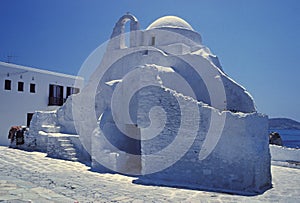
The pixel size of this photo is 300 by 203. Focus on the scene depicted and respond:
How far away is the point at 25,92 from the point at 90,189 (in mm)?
15512

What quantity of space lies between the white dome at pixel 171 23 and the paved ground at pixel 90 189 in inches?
338

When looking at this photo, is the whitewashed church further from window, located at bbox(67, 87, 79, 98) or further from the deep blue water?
the deep blue water

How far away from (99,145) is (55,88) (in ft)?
46.0

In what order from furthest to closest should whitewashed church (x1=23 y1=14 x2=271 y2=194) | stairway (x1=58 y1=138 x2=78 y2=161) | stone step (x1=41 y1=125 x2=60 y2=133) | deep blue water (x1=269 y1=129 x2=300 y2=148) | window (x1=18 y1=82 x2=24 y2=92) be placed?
deep blue water (x1=269 y1=129 x2=300 y2=148) → window (x1=18 y1=82 x2=24 y2=92) → stone step (x1=41 y1=125 x2=60 y2=133) → stairway (x1=58 y1=138 x2=78 y2=161) → whitewashed church (x1=23 y1=14 x2=271 y2=194)

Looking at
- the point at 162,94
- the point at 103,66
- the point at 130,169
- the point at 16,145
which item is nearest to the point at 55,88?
the point at 16,145

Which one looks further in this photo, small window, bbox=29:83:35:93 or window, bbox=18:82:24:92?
small window, bbox=29:83:35:93

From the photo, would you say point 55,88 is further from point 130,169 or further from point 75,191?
point 75,191

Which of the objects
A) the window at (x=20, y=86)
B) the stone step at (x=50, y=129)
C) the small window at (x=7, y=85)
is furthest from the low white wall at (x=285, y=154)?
the small window at (x=7, y=85)

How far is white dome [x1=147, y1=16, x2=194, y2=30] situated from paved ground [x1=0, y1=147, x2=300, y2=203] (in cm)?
859

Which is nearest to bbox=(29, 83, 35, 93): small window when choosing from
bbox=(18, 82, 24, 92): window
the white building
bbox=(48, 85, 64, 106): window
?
the white building

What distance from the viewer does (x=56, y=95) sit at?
78.7ft

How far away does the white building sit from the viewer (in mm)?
19922

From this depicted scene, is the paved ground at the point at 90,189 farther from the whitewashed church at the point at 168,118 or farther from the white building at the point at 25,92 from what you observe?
the white building at the point at 25,92

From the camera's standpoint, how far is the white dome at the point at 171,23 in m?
15.7
